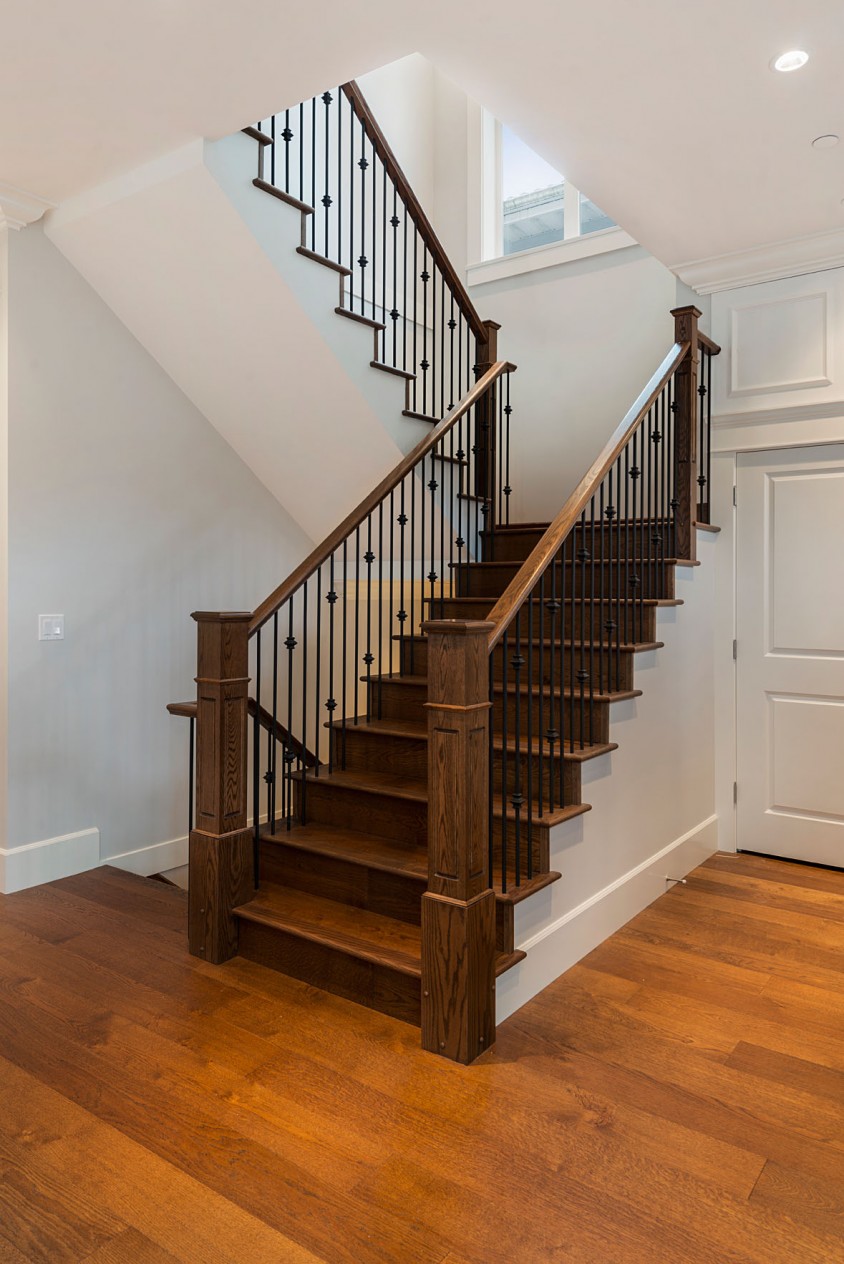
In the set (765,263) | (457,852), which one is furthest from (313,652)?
(765,263)

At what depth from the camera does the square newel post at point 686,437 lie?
3588 millimetres

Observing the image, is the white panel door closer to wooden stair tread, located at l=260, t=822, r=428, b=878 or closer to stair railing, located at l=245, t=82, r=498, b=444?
stair railing, located at l=245, t=82, r=498, b=444

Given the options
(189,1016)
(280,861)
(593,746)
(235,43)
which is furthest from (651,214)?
(189,1016)

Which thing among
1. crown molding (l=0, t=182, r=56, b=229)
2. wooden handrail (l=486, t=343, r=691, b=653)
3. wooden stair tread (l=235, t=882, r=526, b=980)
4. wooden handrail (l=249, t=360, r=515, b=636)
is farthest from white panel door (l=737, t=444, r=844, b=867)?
crown molding (l=0, t=182, r=56, b=229)

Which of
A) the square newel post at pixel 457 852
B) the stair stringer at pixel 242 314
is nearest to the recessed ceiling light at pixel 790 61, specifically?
the stair stringer at pixel 242 314

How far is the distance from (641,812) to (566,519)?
1199 millimetres

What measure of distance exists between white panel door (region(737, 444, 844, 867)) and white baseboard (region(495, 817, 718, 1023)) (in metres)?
0.44

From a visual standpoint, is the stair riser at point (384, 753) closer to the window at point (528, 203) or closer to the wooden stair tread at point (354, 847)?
the wooden stair tread at point (354, 847)

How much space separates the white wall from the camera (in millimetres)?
3303

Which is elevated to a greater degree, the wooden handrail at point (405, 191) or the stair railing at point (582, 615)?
the wooden handrail at point (405, 191)

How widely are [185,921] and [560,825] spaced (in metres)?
1.41

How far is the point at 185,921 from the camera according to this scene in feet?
9.87

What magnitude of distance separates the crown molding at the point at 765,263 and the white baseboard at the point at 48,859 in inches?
142

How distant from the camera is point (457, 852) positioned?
83.7 inches
